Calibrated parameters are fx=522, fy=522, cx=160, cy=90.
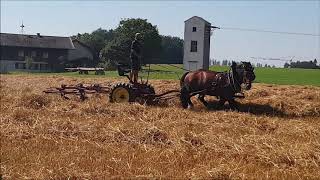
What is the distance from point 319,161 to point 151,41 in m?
80.0

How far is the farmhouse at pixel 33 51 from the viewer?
95.7m

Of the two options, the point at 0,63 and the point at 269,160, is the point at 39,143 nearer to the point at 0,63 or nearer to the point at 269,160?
the point at 269,160

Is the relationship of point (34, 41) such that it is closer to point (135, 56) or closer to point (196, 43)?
point (196, 43)

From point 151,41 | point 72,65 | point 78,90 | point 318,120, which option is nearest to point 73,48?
point 72,65

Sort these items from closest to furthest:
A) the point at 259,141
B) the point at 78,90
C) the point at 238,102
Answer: the point at 259,141, the point at 238,102, the point at 78,90

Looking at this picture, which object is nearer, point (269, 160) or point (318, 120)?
point (269, 160)

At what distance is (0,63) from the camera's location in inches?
3730

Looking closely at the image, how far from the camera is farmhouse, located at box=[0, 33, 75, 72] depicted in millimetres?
95688

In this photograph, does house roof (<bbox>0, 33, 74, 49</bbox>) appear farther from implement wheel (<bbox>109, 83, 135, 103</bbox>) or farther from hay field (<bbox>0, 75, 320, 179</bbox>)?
hay field (<bbox>0, 75, 320, 179</bbox>)

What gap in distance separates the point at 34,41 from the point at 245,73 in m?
87.1

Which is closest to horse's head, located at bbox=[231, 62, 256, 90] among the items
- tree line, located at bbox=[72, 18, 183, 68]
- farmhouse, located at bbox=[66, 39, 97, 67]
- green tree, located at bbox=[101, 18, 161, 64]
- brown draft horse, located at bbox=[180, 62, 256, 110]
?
brown draft horse, located at bbox=[180, 62, 256, 110]

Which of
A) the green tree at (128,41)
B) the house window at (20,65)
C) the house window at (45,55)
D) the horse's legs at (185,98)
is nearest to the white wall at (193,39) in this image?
the green tree at (128,41)

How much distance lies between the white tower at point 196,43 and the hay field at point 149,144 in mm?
45400

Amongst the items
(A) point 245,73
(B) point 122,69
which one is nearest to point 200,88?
(A) point 245,73
